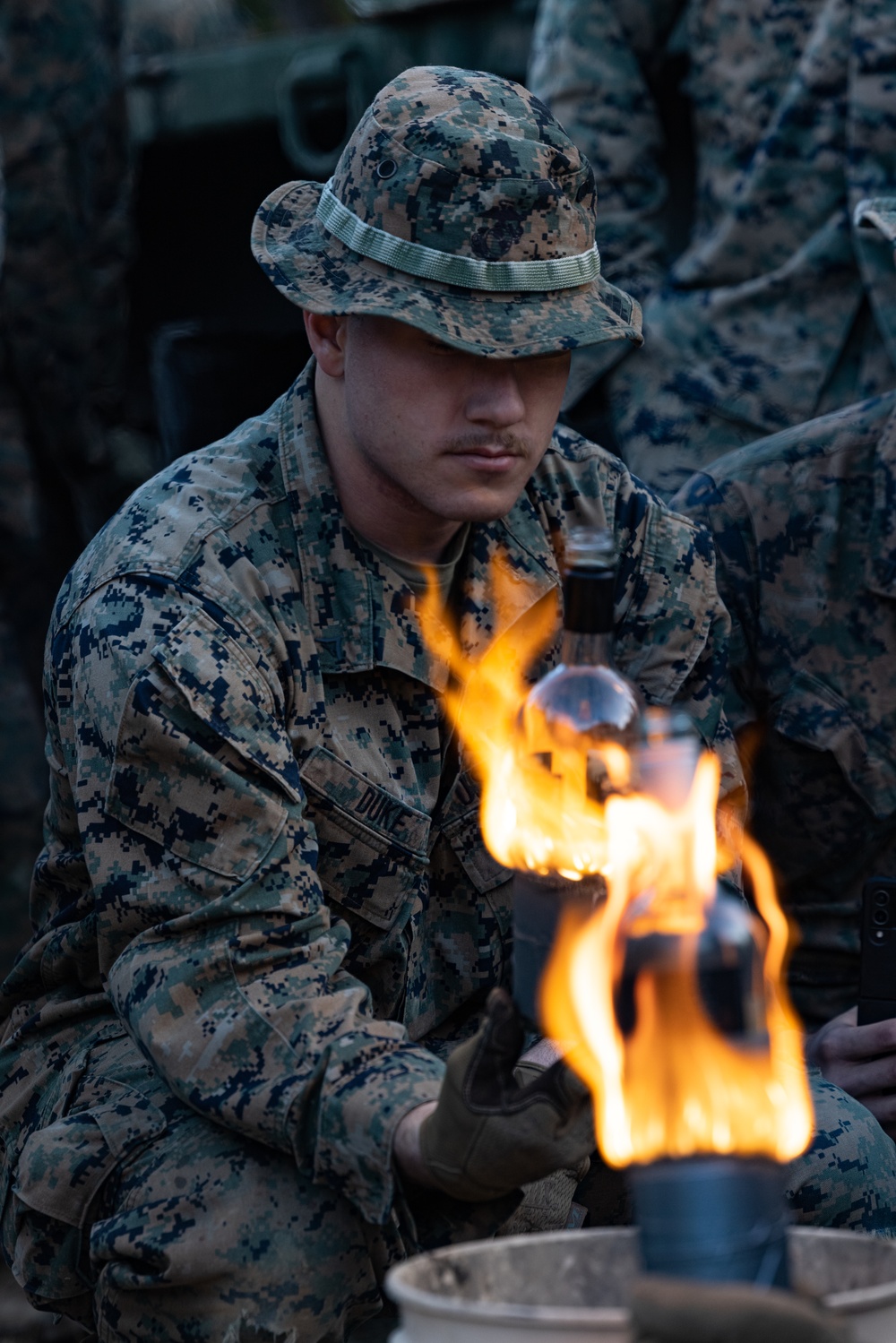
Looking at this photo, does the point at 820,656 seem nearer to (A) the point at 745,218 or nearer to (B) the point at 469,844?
(B) the point at 469,844

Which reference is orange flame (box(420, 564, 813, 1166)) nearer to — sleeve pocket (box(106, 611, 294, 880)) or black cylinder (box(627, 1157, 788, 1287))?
black cylinder (box(627, 1157, 788, 1287))

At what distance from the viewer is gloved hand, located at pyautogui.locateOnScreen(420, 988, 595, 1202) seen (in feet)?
5.74

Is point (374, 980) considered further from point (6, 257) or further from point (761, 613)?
point (6, 257)

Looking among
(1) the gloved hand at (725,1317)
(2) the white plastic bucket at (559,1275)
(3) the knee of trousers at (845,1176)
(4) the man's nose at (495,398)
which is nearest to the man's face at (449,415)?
(4) the man's nose at (495,398)

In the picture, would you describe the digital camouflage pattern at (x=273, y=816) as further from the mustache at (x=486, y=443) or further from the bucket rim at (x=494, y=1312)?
the bucket rim at (x=494, y=1312)

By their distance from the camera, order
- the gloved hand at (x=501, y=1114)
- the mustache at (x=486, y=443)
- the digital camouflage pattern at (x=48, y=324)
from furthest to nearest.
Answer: the digital camouflage pattern at (x=48, y=324) < the mustache at (x=486, y=443) < the gloved hand at (x=501, y=1114)

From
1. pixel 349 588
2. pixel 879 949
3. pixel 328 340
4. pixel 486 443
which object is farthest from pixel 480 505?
pixel 879 949

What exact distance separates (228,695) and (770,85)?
2445mm

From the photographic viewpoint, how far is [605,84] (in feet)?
14.1

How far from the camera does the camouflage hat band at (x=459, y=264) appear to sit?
2.44 m

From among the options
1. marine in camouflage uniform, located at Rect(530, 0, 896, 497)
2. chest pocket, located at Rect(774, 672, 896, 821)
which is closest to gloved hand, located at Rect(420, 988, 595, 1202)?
chest pocket, located at Rect(774, 672, 896, 821)

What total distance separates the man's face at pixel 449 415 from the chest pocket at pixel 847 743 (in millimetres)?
976

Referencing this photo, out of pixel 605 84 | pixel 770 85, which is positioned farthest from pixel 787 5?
pixel 605 84

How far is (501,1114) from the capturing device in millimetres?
1755
